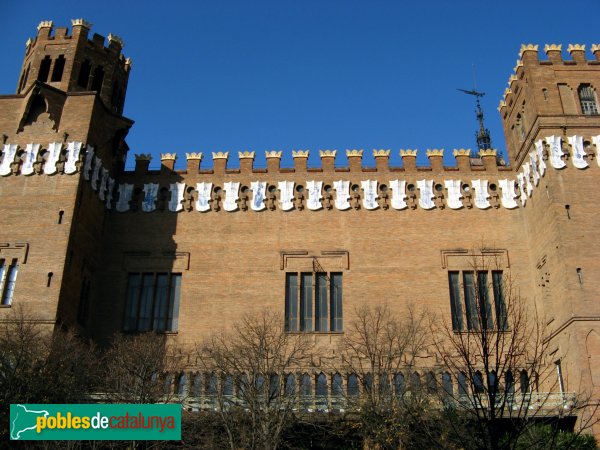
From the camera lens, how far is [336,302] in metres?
27.5

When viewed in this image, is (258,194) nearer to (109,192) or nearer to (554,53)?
(109,192)

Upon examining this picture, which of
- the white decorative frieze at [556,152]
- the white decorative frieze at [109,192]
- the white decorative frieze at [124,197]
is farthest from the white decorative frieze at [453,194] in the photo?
the white decorative frieze at [109,192]

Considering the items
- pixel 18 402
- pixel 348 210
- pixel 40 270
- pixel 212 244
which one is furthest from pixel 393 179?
pixel 18 402

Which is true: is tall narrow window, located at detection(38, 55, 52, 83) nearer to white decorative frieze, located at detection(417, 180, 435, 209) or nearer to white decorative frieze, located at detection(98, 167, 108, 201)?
white decorative frieze, located at detection(98, 167, 108, 201)

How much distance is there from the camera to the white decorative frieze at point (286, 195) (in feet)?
95.9

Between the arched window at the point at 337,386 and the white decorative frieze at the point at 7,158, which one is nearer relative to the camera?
the arched window at the point at 337,386

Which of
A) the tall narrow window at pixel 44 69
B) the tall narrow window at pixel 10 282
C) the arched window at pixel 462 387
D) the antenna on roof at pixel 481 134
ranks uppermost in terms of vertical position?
the antenna on roof at pixel 481 134

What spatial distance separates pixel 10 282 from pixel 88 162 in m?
5.45

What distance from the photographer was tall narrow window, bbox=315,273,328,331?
27078 millimetres

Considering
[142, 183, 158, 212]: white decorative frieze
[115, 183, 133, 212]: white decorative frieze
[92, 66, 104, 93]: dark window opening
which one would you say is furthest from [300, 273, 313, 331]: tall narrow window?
[92, 66, 104, 93]: dark window opening

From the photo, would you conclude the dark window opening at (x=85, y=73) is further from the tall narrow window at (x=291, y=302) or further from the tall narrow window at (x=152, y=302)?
the tall narrow window at (x=291, y=302)

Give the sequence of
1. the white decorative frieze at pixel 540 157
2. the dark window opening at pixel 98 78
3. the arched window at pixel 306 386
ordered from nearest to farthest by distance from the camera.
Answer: the arched window at pixel 306 386, the white decorative frieze at pixel 540 157, the dark window opening at pixel 98 78

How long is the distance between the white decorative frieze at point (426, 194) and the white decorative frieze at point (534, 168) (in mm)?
4026

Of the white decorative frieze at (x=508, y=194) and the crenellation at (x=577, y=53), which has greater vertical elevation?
the crenellation at (x=577, y=53)
